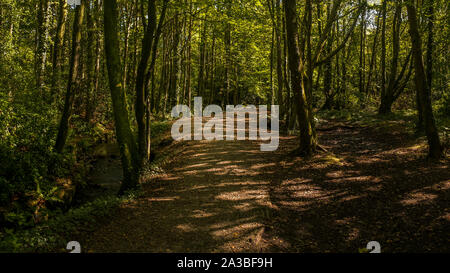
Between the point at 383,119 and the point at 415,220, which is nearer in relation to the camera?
the point at 415,220

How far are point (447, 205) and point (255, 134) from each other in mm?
9965

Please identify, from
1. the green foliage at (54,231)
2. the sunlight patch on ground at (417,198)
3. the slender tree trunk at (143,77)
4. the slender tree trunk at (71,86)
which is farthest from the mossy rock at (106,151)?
the sunlight patch on ground at (417,198)

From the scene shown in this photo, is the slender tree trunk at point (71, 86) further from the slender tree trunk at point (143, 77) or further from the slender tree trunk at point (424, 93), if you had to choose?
the slender tree trunk at point (424, 93)

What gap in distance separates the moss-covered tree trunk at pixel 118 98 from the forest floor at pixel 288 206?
0.79m

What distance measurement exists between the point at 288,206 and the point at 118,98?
567cm

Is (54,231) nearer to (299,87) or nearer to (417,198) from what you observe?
(417,198)

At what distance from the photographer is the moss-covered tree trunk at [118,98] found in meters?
8.66

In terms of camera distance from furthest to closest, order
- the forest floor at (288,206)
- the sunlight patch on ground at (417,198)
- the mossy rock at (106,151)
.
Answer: the mossy rock at (106,151), the sunlight patch on ground at (417,198), the forest floor at (288,206)

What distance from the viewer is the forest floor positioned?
6.02 m

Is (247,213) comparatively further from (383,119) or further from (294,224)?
(383,119)

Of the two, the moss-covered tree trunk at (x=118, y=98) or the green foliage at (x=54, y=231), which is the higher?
the moss-covered tree trunk at (x=118, y=98)

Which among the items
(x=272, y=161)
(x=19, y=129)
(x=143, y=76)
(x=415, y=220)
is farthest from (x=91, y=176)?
(x=415, y=220)

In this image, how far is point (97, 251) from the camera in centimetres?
571

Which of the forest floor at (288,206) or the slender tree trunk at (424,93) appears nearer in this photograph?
the forest floor at (288,206)
